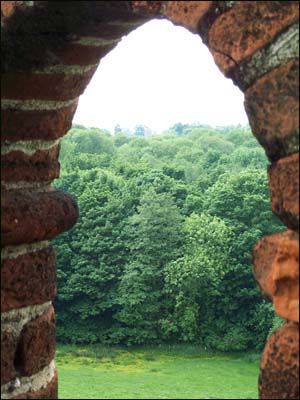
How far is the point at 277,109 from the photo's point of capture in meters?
1.42

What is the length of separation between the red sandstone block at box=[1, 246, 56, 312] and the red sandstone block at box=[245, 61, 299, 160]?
85 centimetres

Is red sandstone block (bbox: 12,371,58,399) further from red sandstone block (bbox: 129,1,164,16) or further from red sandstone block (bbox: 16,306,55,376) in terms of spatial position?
red sandstone block (bbox: 129,1,164,16)

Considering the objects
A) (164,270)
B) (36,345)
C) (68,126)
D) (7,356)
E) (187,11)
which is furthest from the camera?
(164,270)

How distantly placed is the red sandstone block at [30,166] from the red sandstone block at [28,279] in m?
0.21

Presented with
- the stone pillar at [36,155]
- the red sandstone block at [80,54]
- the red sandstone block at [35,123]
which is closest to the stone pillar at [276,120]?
the stone pillar at [36,155]

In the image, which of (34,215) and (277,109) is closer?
(277,109)

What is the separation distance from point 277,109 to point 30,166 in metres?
0.92

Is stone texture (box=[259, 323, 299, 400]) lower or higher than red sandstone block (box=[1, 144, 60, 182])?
lower

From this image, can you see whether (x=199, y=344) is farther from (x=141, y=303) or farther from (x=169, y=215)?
(x=169, y=215)

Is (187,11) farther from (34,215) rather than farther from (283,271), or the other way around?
(34,215)

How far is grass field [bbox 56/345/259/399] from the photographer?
66.2ft

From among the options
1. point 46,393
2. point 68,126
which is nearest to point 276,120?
point 68,126

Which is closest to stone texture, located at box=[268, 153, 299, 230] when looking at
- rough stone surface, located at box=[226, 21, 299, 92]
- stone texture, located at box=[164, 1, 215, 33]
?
rough stone surface, located at box=[226, 21, 299, 92]

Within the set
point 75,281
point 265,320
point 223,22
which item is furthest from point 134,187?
point 223,22
